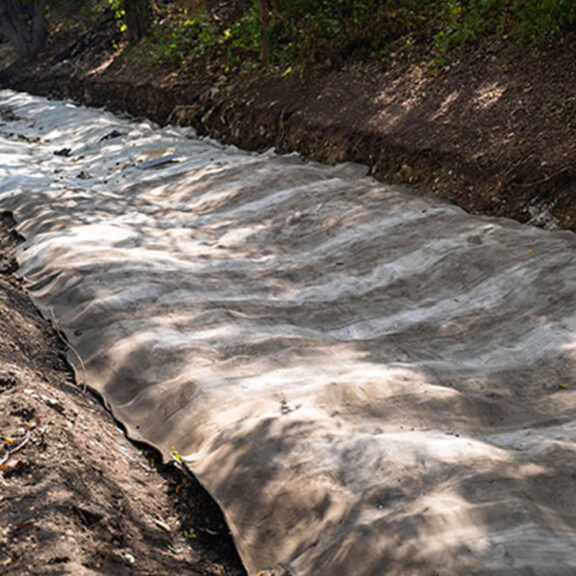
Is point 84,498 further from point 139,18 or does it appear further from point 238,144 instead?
point 139,18

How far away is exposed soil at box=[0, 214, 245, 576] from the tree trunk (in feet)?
37.9

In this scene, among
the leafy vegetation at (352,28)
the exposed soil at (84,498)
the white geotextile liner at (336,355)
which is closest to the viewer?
the exposed soil at (84,498)

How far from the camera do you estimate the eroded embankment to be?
16.9ft

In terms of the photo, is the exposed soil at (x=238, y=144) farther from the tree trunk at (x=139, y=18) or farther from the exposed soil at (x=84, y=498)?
the tree trunk at (x=139, y=18)

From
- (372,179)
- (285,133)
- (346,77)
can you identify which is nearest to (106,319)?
(372,179)

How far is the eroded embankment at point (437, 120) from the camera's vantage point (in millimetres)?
5145

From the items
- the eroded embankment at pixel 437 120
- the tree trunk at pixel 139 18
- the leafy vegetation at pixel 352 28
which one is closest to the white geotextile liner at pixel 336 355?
the eroded embankment at pixel 437 120

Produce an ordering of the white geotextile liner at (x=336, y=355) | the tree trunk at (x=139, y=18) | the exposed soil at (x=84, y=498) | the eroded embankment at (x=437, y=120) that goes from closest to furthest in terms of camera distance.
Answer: the exposed soil at (x=84, y=498) → the white geotextile liner at (x=336, y=355) → the eroded embankment at (x=437, y=120) → the tree trunk at (x=139, y=18)

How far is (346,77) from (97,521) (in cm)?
668

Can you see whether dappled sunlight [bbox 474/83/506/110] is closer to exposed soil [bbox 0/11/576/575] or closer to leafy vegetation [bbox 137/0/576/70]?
exposed soil [bbox 0/11/576/575]

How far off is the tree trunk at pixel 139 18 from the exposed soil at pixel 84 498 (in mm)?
11543

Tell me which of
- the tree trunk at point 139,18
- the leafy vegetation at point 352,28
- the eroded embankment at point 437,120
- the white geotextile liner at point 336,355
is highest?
the tree trunk at point 139,18

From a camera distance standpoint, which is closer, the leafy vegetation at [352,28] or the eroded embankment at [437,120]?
the eroded embankment at [437,120]

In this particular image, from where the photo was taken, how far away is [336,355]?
3568mm
